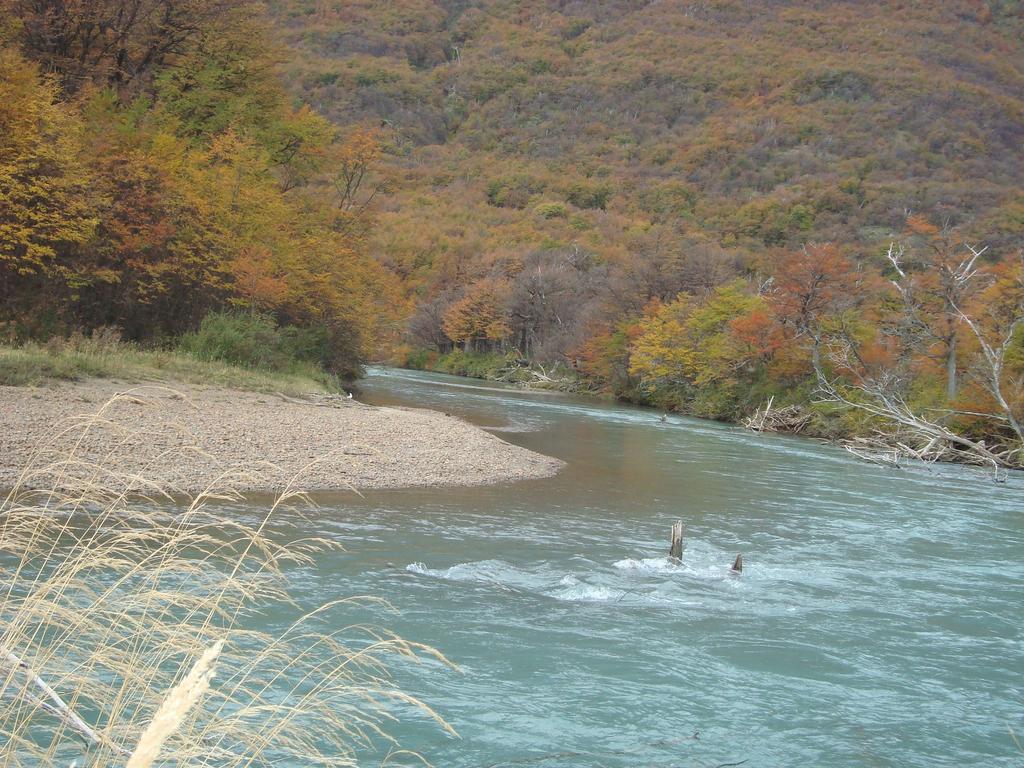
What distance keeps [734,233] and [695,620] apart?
10447cm

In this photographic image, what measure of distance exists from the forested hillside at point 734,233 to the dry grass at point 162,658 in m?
11.6

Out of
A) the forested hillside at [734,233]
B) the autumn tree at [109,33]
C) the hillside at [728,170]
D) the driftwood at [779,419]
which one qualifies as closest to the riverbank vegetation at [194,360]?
the autumn tree at [109,33]

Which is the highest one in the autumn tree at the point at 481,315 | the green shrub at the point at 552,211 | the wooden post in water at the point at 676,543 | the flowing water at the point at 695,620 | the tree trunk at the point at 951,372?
the green shrub at the point at 552,211

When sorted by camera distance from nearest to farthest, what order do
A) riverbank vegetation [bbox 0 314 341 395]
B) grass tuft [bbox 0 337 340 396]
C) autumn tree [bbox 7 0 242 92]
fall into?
1. grass tuft [bbox 0 337 340 396]
2. riverbank vegetation [bbox 0 314 341 395]
3. autumn tree [bbox 7 0 242 92]

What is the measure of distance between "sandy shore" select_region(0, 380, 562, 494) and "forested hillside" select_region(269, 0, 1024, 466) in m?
8.73

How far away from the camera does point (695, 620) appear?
9.70 meters

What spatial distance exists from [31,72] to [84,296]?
6.46 meters

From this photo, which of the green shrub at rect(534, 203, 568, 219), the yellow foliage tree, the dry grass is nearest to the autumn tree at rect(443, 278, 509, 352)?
the green shrub at rect(534, 203, 568, 219)

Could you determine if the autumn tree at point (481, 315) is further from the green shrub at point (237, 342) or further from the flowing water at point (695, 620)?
the flowing water at point (695, 620)

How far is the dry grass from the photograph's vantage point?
2850mm

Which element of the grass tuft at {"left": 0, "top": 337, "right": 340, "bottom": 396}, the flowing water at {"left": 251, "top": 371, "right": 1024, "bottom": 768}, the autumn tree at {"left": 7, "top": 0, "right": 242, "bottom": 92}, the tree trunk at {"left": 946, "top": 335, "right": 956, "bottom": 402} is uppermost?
the autumn tree at {"left": 7, "top": 0, "right": 242, "bottom": 92}

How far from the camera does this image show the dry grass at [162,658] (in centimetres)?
285

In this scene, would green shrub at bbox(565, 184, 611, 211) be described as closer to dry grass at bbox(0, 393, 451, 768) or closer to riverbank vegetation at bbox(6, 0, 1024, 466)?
riverbank vegetation at bbox(6, 0, 1024, 466)

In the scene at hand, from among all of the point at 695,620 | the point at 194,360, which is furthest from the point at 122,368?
the point at 695,620
